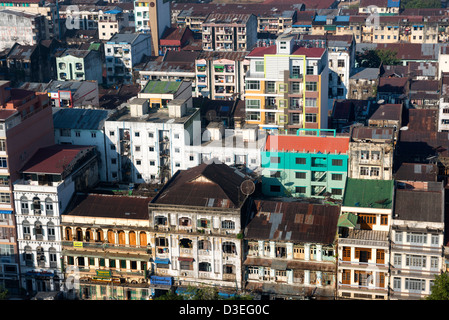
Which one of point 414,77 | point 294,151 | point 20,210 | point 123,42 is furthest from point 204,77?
point 20,210

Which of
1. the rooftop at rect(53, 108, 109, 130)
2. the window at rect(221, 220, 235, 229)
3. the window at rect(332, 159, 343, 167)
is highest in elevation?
the rooftop at rect(53, 108, 109, 130)

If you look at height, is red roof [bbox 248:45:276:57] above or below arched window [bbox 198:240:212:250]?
above

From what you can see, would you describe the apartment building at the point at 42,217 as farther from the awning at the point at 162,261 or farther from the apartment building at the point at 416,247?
the apartment building at the point at 416,247

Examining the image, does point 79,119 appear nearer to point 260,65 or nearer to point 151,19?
point 260,65

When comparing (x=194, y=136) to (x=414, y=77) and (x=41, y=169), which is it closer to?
(x=41, y=169)

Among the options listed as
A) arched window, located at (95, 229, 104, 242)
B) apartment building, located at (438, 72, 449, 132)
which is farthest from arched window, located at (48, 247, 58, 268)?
apartment building, located at (438, 72, 449, 132)

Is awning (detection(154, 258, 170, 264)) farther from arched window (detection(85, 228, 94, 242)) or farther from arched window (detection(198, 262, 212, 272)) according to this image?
arched window (detection(85, 228, 94, 242))
